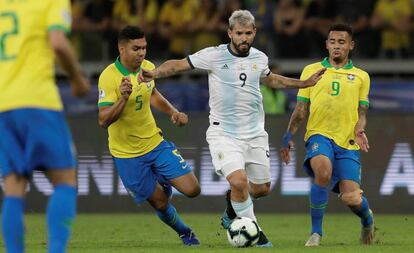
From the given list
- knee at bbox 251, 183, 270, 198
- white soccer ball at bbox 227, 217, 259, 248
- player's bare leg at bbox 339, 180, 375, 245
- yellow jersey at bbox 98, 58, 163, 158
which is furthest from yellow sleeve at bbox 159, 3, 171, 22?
white soccer ball at bbox 227, 217, 259, 248

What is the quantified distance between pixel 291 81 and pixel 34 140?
179 inches

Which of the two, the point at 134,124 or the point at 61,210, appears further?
the point at 134,124

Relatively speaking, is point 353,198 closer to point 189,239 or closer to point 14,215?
point 189,239

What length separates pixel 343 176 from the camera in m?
11.9

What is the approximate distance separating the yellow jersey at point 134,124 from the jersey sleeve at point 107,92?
9 centimetres

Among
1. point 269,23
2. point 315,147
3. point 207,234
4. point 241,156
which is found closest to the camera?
point 241,156

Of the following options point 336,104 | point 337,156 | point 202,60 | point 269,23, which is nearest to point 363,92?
point 336,104

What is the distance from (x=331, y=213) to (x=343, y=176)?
5384 mm

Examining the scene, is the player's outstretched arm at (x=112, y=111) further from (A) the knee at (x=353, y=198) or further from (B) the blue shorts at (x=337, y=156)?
(A) the knee at (x=353, y=198)

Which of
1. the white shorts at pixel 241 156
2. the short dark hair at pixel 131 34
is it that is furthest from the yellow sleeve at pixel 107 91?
the white shorts at pixel 241 156

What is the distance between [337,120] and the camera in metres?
12.0

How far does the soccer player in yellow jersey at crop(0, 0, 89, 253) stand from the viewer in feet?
25.2

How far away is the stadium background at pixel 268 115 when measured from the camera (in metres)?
17.0

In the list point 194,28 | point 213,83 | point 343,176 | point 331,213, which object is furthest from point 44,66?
point 194,28
